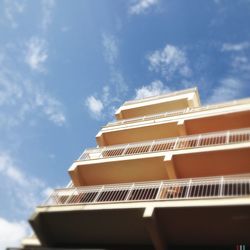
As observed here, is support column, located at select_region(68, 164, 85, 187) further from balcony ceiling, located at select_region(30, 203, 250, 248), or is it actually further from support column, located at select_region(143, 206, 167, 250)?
support column, located at select_region(143, 206, 167, 250)

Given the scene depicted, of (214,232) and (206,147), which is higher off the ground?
(206,147)

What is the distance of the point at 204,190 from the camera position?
13016 millimetres

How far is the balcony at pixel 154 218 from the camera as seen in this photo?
10113mm

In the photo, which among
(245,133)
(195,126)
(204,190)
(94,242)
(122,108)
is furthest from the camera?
(122,108)

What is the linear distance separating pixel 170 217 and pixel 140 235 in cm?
145

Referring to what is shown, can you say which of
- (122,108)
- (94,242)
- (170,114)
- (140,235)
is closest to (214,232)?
(140,235)

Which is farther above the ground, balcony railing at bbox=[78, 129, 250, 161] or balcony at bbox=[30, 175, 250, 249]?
balcony railing at bbox=[78, 129, 250, 161]

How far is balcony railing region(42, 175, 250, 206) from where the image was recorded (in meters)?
11.5

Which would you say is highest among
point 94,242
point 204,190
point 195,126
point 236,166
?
point 195,126

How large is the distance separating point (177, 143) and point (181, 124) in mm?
1642

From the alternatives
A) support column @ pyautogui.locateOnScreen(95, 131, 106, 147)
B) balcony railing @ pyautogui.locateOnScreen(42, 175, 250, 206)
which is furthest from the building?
support column @ pyautogui.locateOnScreen(95, 131, 106, 147)

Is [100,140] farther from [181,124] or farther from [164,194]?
[164,194]

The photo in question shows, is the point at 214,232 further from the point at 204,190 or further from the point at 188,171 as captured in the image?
the point at 188,171

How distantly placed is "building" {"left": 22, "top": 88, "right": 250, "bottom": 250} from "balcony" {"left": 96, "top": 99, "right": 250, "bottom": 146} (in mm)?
53
